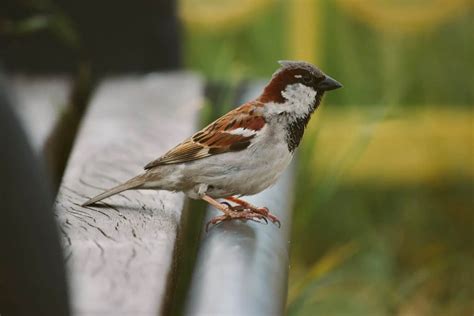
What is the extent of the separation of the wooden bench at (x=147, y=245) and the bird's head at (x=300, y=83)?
17 centimetres

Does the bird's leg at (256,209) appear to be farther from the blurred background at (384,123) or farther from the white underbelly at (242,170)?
the blurred background at (384,123)

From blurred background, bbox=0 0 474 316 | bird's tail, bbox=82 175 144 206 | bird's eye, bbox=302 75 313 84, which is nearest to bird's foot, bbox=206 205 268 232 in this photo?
bird's tail, bbox=82 175 144 206

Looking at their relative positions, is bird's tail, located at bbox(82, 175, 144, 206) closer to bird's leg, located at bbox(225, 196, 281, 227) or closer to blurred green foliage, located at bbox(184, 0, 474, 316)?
bird's leg, located at bbox(225, 196, 281, 227)

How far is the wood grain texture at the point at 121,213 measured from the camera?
101 centimetres

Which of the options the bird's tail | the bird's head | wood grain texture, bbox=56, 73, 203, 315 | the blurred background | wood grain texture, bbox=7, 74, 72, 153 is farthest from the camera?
the blurred background

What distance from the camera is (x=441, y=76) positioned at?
3393mm

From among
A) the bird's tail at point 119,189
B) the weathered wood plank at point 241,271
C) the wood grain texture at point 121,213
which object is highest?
the bird's tail at point 119,189

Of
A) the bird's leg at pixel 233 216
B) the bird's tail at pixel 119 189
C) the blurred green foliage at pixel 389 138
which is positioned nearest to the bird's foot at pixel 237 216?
the bird's leg at pixel 233 216

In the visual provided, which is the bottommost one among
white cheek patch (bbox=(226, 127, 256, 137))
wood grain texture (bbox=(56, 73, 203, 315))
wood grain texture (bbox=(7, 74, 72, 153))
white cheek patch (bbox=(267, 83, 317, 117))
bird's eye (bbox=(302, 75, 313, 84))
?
wood grain texture (bbox=(7, 74, 72, 153))

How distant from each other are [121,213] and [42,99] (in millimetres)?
994

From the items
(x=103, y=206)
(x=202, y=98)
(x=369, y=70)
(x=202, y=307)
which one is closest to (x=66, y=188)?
(x=103, y=206)

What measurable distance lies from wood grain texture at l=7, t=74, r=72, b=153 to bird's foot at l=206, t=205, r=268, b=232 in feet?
1.81

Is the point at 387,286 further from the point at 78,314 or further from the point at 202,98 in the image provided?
the point at 78,314

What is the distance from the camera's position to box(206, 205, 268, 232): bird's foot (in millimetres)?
1324
